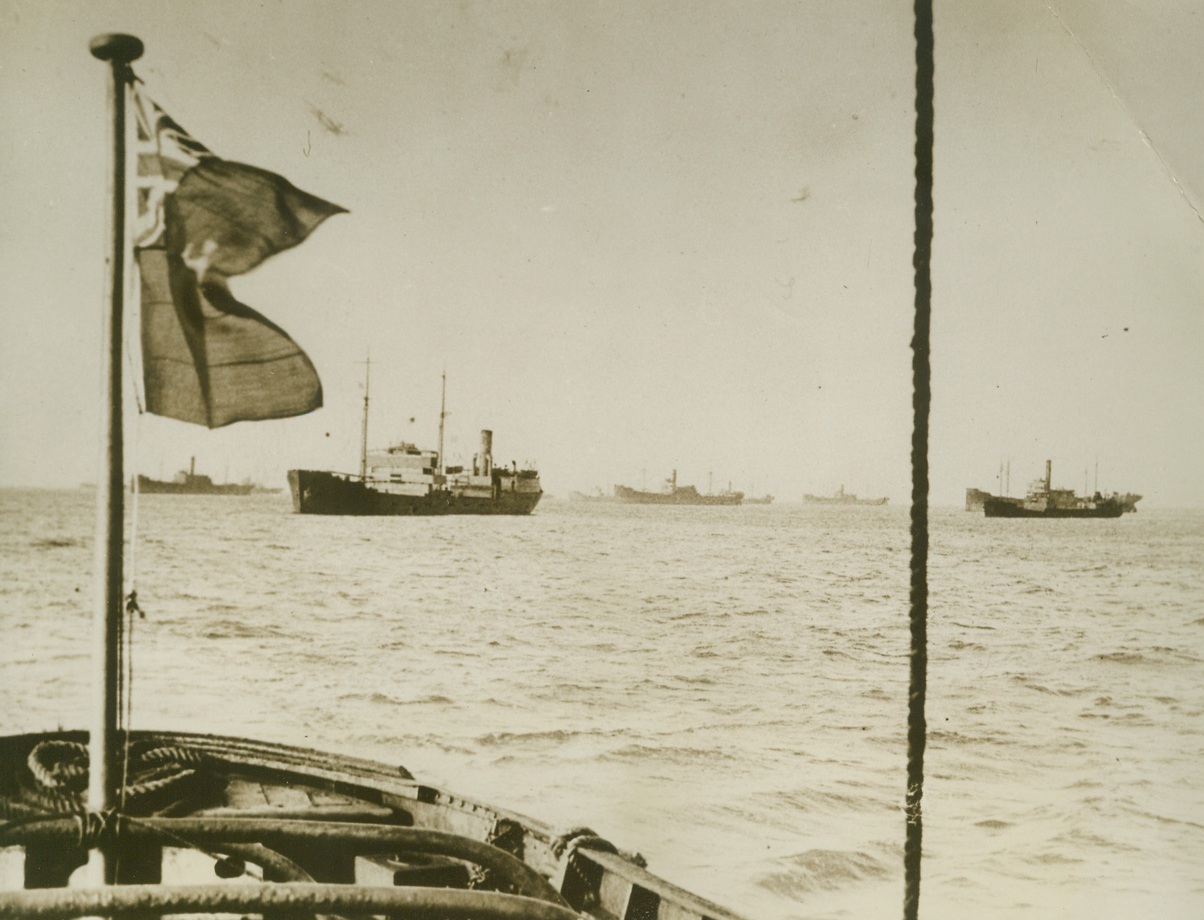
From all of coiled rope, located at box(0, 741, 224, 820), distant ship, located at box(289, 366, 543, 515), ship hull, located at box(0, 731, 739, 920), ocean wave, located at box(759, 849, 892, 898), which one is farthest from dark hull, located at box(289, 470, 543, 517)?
coiled rope, located at box(0, 741, 224, 820)

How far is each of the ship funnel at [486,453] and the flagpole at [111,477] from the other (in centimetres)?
5138

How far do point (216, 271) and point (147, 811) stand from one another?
252 cm

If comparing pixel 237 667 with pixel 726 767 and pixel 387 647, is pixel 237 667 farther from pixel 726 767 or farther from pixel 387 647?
pixel 726 767

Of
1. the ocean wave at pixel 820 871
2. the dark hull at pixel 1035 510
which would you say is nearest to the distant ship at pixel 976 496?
the dark hull at pixel 1035 510

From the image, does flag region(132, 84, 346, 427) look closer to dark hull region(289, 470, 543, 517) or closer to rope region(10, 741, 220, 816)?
rope region(10, 741, 220, 816)

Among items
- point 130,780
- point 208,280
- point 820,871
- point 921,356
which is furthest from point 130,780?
point 820,871

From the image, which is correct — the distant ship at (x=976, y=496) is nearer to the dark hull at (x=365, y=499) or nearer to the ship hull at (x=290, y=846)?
the dark hull at (x=365, y=499)

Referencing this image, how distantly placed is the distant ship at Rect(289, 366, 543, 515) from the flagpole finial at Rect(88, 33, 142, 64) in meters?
41.9

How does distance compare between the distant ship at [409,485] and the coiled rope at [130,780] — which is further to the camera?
the distant ship at [409,485]

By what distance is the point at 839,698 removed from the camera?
19812 mm

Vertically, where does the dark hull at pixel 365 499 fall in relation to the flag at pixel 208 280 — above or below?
below

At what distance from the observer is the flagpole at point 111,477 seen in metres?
2.71

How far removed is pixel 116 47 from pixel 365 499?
157ft

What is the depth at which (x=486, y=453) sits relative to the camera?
56156mm
